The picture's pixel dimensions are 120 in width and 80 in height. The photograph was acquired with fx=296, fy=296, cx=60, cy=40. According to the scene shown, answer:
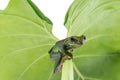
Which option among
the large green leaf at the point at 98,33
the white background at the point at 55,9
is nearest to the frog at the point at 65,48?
the large green leaf at the point at 98,33

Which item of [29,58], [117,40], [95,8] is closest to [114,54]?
[117,40]

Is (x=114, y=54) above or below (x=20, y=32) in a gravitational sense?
below

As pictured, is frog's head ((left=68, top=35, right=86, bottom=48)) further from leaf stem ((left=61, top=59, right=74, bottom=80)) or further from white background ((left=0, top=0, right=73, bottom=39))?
white background ((left=0, top=0, right=73, bottom=39))

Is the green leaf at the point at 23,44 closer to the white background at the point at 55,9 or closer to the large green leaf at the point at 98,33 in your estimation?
the large green leaf at the point at 98,33

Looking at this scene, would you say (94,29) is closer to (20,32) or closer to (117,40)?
(117,40)

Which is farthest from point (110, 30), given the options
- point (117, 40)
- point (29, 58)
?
point (29, 58)
